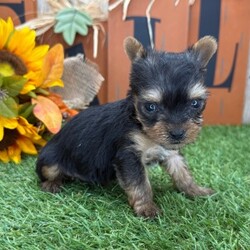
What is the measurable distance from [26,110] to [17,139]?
28 cm

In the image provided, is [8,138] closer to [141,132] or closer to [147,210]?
[141,132]

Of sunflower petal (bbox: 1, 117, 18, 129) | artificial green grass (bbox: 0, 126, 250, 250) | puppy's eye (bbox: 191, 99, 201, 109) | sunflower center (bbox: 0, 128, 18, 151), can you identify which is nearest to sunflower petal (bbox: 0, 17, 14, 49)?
sunflower petal (bbox: 1, 117, 18, 129)

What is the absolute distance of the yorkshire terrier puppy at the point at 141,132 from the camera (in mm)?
Answer: 2373

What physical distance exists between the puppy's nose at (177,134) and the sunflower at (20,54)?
1.61 meters

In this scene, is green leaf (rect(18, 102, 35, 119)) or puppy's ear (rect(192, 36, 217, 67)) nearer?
puppy's ear (rect(192, 36, 217, 67))

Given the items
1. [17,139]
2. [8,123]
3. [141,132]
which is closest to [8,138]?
[17,139]

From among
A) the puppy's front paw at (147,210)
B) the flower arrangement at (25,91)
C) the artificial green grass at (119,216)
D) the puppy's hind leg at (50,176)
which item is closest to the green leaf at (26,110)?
the flower arrangement at (25,91)

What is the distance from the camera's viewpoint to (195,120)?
8.07ft

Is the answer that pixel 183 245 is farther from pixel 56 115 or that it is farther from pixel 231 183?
pixel 56 115

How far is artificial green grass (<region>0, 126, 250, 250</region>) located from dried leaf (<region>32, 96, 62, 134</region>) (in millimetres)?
406

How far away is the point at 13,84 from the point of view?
337 cm

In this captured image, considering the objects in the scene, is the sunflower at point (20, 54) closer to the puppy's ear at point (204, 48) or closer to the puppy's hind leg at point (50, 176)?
the puppy's hind leg at point (50, 176)

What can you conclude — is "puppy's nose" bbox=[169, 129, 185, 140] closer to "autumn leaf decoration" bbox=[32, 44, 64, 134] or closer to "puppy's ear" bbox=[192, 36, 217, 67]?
"puppy's ear" bbox=[192, 36, 217, 67]

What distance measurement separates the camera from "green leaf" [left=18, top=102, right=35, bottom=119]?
11.6ft
